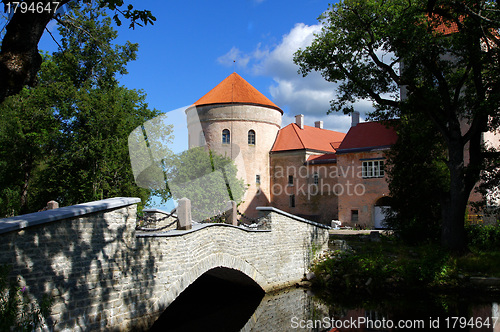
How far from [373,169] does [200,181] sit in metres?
12.5

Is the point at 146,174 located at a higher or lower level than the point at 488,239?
higher

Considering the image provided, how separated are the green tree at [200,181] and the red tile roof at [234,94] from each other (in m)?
7.68

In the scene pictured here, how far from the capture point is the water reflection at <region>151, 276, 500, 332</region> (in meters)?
10.0

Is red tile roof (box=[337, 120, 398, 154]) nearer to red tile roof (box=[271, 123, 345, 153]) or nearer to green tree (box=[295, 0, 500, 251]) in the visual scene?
red tile roof (box=[271, 123, 345, 153])

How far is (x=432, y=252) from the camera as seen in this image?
14336 mm

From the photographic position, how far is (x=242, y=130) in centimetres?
3578

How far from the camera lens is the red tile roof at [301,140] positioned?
36.6m

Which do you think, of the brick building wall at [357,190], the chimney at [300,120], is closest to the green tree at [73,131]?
the brick building wall at [357,190]

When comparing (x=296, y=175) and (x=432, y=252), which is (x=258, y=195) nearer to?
(x=296, y=175)

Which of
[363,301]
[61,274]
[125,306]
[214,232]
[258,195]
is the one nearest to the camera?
[61,274]

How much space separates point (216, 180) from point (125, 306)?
2096 cm

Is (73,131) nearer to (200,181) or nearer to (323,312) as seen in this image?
(200,181)

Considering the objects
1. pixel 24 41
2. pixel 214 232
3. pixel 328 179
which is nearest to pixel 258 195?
pixel 328 179

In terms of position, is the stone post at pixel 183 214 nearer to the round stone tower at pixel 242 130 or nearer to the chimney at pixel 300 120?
the round stone tower at pixel 242 130
